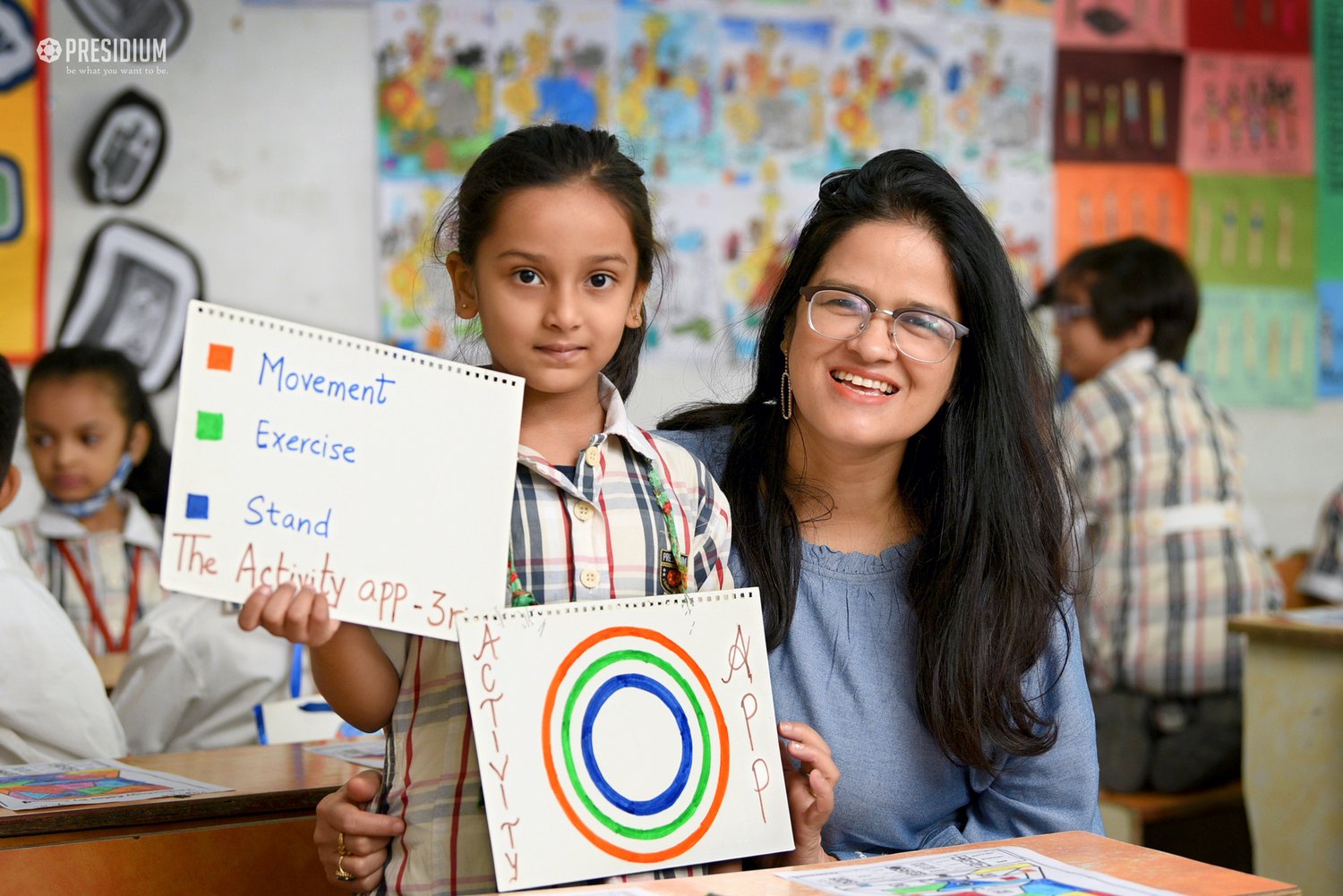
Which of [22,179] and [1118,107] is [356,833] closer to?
[22,179]

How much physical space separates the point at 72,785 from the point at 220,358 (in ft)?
2.63

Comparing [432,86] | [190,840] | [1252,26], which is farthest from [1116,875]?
[1252,26]

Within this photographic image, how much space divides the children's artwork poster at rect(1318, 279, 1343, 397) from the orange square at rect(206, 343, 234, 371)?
457cm

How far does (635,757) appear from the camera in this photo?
1247 millimetres

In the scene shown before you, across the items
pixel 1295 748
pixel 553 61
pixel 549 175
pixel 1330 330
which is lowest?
pixel 1295 748

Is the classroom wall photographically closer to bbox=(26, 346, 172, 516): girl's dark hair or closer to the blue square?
bbox=(26, 346, 172, 516): girl's dark hair

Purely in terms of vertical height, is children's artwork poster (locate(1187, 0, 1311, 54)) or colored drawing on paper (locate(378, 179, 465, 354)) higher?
children's artwork poster (locate(1187, 0, 1311, 54))

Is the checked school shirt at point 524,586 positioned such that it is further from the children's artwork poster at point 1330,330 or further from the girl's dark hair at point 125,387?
the children's artwork poster at point 1330,330

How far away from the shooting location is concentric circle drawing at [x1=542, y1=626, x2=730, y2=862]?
1214mm

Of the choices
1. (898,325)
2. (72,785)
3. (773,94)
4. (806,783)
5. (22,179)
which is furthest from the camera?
(773,94)

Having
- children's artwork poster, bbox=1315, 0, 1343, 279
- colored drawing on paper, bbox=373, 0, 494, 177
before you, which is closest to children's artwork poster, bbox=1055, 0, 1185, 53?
children's artwork poster, bbox=1315, 0, 1343, 279

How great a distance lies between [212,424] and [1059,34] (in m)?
4.01

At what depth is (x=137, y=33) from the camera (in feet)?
11.4

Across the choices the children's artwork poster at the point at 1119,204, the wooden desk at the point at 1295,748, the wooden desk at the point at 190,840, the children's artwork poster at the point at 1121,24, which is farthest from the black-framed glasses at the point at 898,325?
the children's artwork poster at the point at 1121,24
